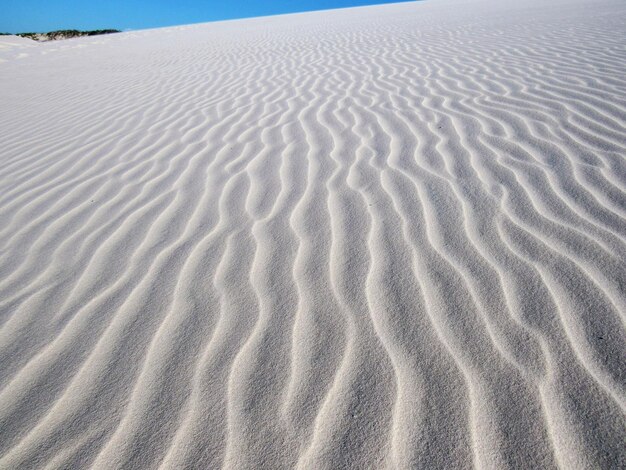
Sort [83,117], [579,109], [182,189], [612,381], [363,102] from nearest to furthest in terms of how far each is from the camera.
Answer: [612,381]
[182,189]
[579,109]
[363,102]
[83,117]

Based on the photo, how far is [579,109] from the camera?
387 cm

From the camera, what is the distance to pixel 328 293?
1966mm

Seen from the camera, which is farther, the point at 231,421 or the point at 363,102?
the point at 363,102

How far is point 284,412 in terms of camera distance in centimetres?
146

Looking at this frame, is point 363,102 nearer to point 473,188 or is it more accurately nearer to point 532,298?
point 473,188

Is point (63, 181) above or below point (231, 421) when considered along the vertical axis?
below

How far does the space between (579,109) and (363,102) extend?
212 cm

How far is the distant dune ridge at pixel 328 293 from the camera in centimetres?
138

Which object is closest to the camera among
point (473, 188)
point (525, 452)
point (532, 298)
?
point (525, 452)

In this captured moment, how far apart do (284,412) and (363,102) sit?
4.15 metres

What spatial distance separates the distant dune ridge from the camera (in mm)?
1380

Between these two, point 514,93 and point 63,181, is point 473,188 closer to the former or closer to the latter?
point 514,93

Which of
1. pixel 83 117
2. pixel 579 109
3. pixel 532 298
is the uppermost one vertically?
pixel 532 298

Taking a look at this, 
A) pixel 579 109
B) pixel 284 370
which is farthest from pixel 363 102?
pixel 284 370
